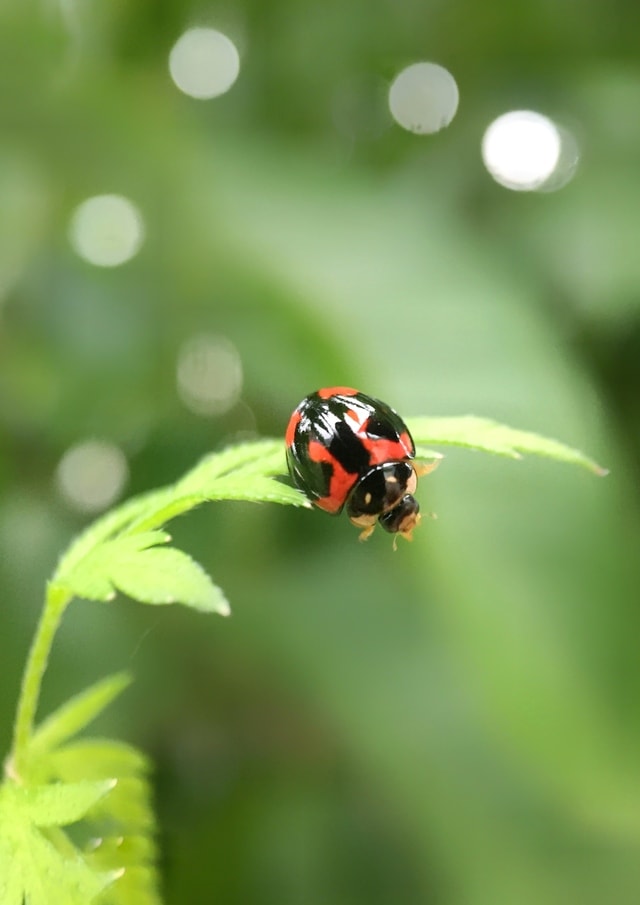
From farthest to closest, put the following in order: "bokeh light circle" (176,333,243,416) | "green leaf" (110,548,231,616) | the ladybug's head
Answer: "bokeh light circle" (176,333,243,416) < the ladybug's head < "green leaf" (110,548,231,616)

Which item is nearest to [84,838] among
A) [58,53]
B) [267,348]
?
[267,348]

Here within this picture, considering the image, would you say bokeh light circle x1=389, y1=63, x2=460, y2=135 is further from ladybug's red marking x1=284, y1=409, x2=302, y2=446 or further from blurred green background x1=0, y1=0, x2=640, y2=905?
ladybug's red marking x1=284, y1=409, x2=302, y2=446

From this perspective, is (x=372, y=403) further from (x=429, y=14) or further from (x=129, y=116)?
(x=429, y=14)

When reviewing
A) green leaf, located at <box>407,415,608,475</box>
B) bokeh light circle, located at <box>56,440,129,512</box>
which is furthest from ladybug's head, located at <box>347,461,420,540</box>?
bokeh light circle, located at <box>56,440,129,512</box>

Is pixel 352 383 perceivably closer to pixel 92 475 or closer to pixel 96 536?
pixel 92 475

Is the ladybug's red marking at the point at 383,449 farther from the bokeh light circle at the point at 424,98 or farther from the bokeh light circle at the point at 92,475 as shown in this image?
the bokeh light circle at the point at 424,98

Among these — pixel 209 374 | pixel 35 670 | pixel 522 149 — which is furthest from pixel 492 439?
pixel 522 149
